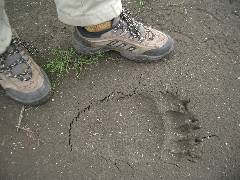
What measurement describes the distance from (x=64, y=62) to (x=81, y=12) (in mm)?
418

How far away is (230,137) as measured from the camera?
181cm

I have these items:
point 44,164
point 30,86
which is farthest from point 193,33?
point 44,164

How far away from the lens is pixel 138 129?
1.87m

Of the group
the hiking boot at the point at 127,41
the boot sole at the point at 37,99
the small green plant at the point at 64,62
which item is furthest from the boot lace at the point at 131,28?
the boot sole at the point at 37,99

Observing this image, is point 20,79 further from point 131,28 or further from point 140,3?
point 140,3

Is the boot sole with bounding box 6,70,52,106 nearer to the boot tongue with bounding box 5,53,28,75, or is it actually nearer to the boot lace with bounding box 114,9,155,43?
the boot tongue with bounding box 5,53,28,75

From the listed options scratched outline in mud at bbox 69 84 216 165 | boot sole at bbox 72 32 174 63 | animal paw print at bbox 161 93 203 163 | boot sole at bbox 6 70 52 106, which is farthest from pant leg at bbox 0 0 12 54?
animal paw print at bbox 161 93 203 163

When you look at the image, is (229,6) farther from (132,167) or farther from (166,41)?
(132,167)

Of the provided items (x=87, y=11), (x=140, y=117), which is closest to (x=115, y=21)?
(x=87, y=11)

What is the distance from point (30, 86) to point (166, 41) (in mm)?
795

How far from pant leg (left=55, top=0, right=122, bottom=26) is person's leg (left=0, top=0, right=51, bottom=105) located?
33 centimetres

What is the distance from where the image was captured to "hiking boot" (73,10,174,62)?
1981mm

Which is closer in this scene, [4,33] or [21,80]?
[4,33]

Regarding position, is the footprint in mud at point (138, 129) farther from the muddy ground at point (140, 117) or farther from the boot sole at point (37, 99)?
the boot sole at point (37, 99)
